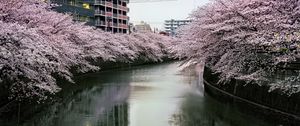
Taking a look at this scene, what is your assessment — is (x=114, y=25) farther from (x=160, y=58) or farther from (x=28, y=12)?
(x=28, y=12)

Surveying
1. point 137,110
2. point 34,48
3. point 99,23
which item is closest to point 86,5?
point 99,23

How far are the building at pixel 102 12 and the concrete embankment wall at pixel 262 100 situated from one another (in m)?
32.2

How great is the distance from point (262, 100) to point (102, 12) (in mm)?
54429

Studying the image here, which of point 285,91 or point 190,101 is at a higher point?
point 285,91

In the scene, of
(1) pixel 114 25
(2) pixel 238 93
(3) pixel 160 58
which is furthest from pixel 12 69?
(1) pixel 114 25

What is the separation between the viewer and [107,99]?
824 inches

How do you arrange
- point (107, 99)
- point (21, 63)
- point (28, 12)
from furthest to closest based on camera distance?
1. point (107, 99)
2. point (28, 12)
3. point (21, 63)

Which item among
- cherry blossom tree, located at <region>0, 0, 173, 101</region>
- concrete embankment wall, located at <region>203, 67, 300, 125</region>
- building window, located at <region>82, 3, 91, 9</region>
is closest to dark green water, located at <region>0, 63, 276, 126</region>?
concrete embankment wall, located at <region>203, 67, 300, 125</region>

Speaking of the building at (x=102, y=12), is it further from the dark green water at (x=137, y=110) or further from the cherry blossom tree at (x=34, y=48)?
the dark green water at (x=137, y=110)

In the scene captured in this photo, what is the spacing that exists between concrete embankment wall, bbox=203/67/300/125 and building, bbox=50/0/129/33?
32164 millimetres

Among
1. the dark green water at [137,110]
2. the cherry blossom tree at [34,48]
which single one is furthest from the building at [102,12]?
the dark green water at [137,110]

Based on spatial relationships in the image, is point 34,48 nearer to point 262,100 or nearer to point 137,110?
point 137,110

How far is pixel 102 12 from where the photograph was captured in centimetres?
6838

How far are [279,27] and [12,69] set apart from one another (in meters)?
9.80
